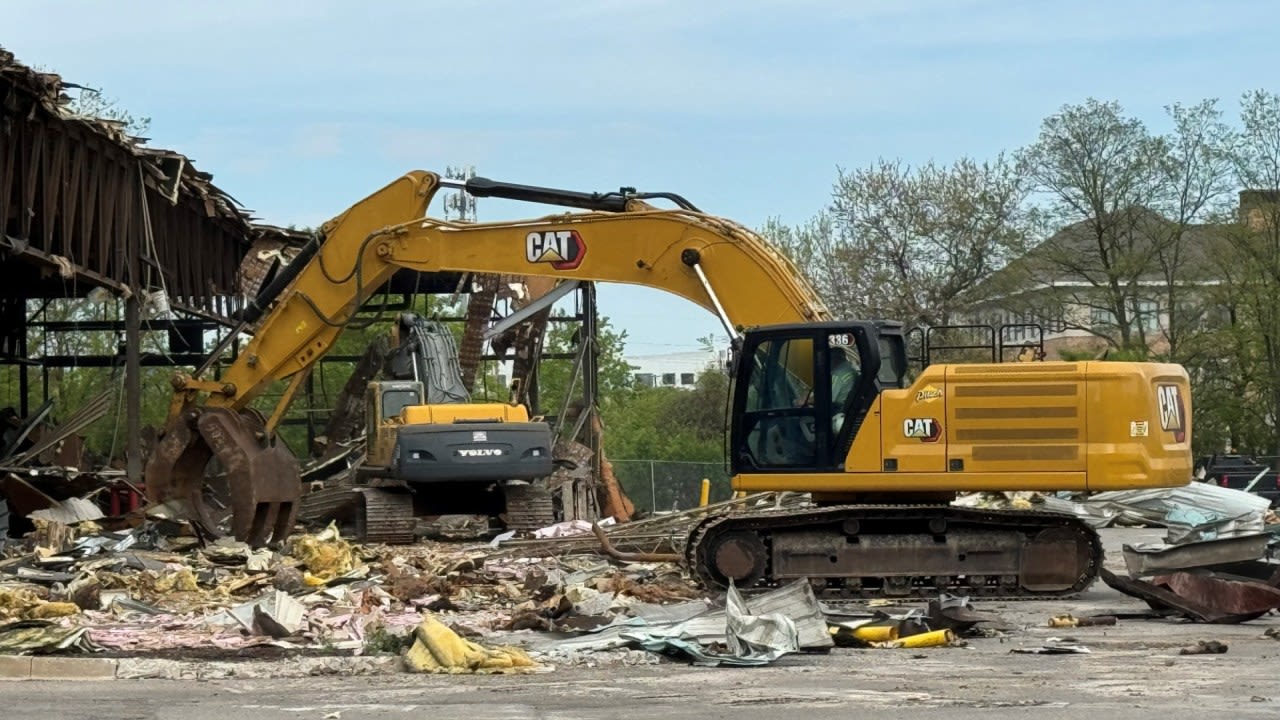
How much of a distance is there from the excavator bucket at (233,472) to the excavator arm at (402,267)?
0.05 feet

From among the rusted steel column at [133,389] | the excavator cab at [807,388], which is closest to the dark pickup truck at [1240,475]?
the rusted steel column at [133,389]

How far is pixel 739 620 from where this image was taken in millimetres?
12633

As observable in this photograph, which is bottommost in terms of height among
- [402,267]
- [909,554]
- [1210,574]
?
[1210,574]

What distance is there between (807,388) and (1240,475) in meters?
25.9

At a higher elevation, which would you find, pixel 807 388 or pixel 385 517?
pixel 807 388

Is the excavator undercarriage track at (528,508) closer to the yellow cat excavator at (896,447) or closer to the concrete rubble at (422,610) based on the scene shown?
the concrete rubble at (422,610)

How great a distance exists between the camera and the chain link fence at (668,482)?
144 feet

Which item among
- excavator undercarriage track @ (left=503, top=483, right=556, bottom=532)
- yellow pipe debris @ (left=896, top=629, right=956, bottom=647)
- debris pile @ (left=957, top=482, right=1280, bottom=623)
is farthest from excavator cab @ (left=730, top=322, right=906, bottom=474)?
excavator undercarriage track @ (left=503, top=483, right=556, bottom=532)

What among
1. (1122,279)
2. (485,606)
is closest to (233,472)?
(485,606)

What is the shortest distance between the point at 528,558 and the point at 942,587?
5230 mm

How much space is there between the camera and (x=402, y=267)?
20.5 m

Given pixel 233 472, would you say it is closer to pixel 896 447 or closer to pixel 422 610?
pixel 422 610

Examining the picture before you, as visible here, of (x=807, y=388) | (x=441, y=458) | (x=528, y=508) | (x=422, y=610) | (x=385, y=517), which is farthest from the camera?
(x=528, y=508)

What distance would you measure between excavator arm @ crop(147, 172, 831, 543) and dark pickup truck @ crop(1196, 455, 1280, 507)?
945 inches
